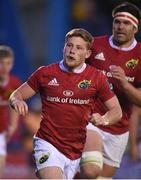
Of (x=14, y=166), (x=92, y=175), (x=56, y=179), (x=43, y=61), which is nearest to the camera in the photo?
(x=56, y=179)

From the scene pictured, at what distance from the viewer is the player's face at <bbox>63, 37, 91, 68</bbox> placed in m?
9.91

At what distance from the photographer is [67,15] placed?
63.2 ft

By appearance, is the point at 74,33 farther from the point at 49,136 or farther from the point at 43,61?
the point at 43,61

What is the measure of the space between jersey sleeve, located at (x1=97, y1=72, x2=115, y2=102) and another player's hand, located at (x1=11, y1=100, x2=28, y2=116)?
37.7 inches

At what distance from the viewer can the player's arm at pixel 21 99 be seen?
9438 millimetres

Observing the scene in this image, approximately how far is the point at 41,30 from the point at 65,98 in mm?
10952

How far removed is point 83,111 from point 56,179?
0.87 meters

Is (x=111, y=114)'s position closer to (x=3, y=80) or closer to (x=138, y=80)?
(x=138, y=80)

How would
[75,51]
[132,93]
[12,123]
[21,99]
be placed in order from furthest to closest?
[12,123]
[132,93]
[75,51]
[21,99]

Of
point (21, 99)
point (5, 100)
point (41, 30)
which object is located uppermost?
point (21, 99)

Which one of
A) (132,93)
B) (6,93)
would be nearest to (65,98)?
(132,93)

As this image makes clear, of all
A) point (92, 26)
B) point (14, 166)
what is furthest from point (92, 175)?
point (92, 26)

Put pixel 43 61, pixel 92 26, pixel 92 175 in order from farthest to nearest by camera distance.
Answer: pixel 43 61, pixel 92 26, pixel 92 175

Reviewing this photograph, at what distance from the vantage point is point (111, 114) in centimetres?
988
